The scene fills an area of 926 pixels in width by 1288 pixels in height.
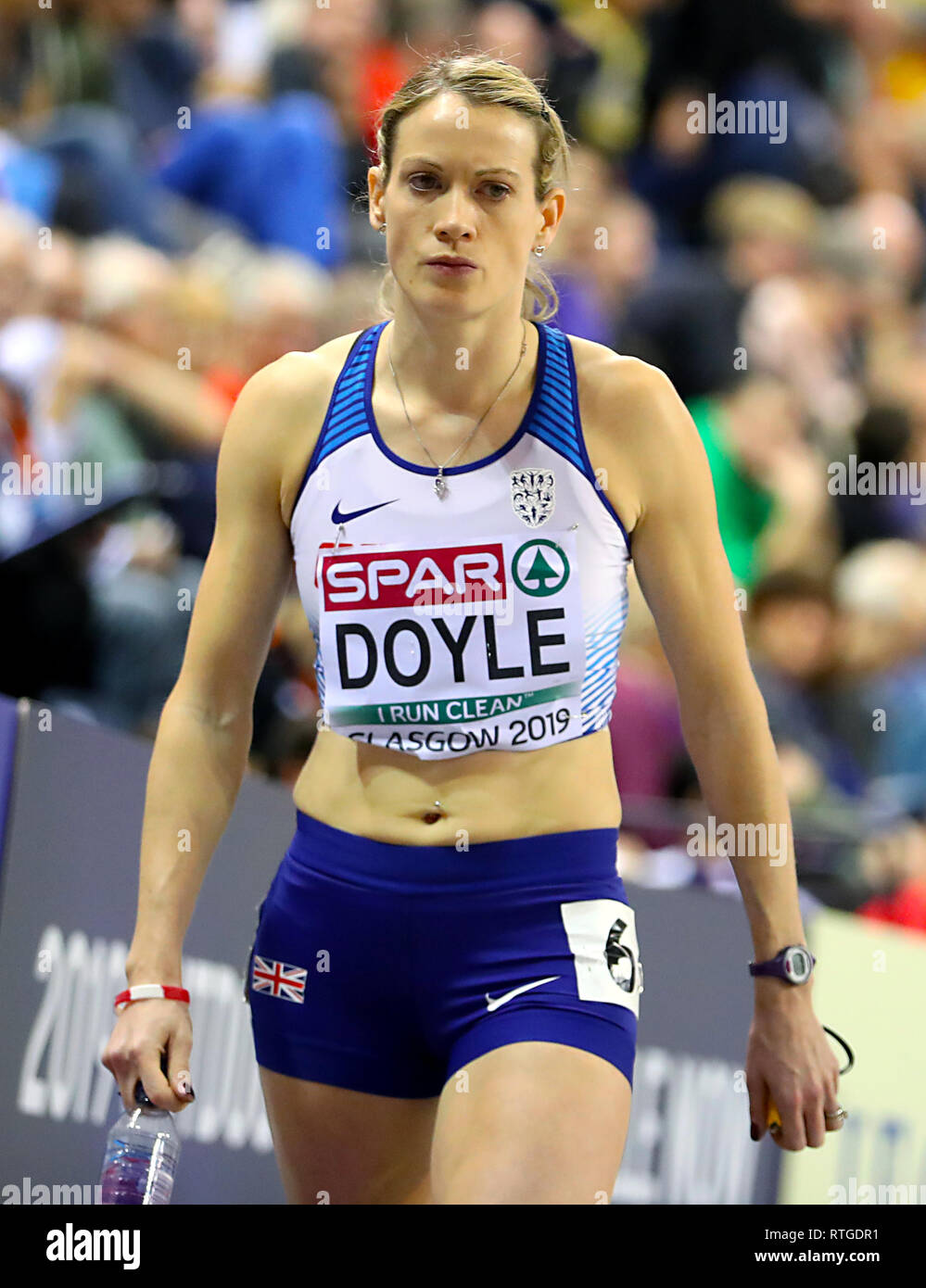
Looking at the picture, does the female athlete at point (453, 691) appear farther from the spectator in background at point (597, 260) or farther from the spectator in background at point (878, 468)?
the spectator in background at point (878, 468)

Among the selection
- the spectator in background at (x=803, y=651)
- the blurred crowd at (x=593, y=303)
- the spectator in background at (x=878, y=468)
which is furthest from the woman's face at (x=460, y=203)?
the spectator in background at (x=878, y=468)

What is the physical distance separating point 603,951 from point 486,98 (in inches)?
48.3

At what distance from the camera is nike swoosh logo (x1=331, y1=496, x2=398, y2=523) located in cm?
258

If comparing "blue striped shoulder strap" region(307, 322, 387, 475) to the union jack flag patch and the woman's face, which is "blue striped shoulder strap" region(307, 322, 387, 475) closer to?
the woman's face

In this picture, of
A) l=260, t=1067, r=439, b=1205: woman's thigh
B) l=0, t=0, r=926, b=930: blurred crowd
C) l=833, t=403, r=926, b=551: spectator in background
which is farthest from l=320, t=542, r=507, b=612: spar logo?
l=833, t=403, r=926, b=551: spectator in background

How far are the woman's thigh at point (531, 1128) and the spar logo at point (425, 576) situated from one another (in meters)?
0.63

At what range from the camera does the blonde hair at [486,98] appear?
2.57m

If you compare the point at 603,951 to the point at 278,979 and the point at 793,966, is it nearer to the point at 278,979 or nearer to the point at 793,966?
the point at 793,966

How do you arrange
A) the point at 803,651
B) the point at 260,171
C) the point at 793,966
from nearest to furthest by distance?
the point at 793,966 → the point at 803,651 → the point at 260,171

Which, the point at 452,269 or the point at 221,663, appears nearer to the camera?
the point at 452,269

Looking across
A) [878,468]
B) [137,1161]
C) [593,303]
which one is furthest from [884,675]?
[137,1161]

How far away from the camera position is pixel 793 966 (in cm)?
259

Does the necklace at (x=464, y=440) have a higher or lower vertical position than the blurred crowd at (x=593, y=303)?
lower
